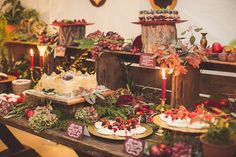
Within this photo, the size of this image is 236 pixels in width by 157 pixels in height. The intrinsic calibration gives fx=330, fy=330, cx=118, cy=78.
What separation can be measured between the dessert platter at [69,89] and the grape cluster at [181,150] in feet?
3.58

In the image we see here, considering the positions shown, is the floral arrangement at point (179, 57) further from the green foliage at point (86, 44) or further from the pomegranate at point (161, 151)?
the green foliage at point (86, 44)

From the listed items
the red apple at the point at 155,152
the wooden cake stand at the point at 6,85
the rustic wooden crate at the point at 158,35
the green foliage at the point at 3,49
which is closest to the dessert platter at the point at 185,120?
the red apple at the point at 155,152

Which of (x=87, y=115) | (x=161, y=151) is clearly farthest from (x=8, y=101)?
(x=161, y=151)

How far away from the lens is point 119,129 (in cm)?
246

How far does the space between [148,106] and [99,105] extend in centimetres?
45

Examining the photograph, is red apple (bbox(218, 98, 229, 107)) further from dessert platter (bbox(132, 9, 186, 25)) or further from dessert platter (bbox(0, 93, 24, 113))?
dessert platter (bbox(0, 93, 24, 113))

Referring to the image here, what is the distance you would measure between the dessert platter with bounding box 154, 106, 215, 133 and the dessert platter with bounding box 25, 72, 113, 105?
76 cm

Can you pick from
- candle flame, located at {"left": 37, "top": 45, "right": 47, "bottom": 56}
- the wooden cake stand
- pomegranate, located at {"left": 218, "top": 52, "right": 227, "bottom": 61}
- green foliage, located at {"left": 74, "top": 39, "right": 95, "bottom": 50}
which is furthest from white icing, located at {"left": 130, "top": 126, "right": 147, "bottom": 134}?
the wooden cake stand

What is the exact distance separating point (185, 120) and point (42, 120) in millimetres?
1159

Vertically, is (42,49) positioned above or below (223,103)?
above

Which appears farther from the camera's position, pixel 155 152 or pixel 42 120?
pixel 42 120

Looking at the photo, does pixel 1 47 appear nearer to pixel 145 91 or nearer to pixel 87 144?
Answer: pixel 145 91

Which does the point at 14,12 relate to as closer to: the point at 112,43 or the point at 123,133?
the point at 112,43

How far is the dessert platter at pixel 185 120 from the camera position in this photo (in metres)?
2.16
